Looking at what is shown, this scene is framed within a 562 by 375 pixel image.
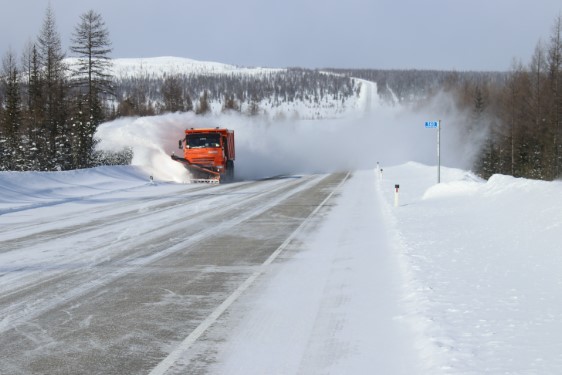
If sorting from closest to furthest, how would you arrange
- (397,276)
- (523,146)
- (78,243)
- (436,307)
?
(436,307) → (397,276) → (78,243) → (523,146)

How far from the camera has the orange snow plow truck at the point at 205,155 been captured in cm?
2925

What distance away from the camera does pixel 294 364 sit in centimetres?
441

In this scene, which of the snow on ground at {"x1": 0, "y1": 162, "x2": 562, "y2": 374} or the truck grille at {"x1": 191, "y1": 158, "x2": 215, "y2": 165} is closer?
the snow on ground at {"x1": 0, "y1": 162, "x2": 562, "y2": 374}

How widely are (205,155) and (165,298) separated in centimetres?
2315

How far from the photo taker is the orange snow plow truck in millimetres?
29250

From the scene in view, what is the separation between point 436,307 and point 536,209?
6.70 m

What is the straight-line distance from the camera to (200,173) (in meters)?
29.6

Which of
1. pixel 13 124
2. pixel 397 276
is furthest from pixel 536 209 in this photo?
pixel 13 124

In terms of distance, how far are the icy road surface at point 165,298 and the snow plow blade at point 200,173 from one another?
14.3m

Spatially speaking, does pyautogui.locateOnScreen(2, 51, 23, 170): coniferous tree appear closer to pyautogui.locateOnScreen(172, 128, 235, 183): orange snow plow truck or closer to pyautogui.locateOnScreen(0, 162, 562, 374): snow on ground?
pyautogui.locateOnScreen(172, 128, 235, 183): orange snow plow truck

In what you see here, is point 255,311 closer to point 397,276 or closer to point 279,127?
point 397,276

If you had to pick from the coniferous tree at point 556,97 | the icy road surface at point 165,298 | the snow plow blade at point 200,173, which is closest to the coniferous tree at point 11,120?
the snow plow blade at point 200,173

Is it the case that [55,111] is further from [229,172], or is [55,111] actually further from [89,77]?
[229,172]

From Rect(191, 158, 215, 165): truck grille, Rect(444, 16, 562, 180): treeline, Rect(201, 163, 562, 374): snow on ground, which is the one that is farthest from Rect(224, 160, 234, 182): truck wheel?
Rect(444, 16, 562, 180): treeline
